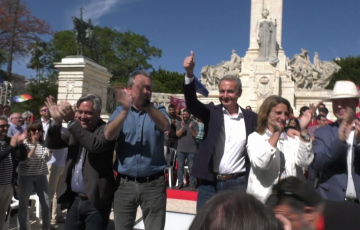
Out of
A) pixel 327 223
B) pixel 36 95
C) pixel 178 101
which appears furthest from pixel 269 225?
pixel 36 95

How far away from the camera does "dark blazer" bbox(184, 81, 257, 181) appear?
330cm

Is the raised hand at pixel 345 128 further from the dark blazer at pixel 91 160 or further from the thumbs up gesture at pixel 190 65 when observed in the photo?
the dark blazer at pixel 91 160

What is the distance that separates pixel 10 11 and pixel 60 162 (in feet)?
81.2

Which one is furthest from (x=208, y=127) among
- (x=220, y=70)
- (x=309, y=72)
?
(x=220, y=70)

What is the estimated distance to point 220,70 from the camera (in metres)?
24.3

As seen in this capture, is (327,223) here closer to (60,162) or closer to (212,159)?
(212,159)

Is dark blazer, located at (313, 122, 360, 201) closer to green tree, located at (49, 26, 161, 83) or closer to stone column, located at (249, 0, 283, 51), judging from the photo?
stone column, located at (249, 0, 283, 51)

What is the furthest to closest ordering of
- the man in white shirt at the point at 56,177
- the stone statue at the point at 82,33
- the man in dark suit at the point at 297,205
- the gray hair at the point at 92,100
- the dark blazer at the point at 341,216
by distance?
the stone statue at the point at 82,33
the man in white shirt at the point at 56,177
the gray hair at the point at 92,100
the dark blazer at the point at 341,216
the man in dark suit at the point at 297,205

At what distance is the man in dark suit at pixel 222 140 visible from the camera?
3.29 m

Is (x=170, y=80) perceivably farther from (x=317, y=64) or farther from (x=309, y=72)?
(x=309, y=72)

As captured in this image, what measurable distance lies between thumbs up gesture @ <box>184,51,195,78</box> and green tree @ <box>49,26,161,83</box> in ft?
141

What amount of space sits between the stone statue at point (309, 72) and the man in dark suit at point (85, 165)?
65.5 feet

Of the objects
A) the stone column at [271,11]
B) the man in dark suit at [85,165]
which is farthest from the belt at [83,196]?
the stone column at [271,11]

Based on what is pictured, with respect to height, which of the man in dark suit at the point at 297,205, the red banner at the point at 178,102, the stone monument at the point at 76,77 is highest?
the stone monument at the point at 76,77
